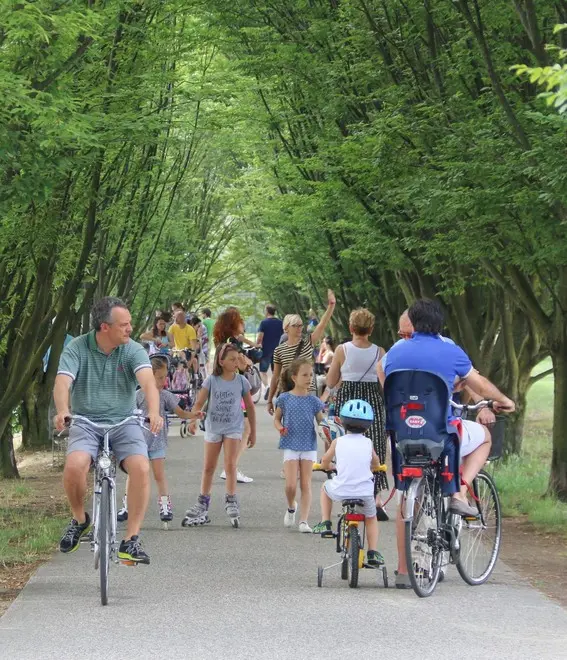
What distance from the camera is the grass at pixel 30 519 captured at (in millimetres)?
9984

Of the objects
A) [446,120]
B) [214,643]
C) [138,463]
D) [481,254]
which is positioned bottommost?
[214,643]

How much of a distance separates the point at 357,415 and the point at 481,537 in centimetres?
118

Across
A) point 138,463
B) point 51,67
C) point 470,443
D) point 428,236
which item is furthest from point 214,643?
point 428,236

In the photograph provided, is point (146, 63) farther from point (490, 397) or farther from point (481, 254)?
point (490, 397)

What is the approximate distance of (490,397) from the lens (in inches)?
332

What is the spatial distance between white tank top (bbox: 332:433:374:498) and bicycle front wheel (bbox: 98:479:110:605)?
1454 millimetres

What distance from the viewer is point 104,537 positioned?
7.82 m

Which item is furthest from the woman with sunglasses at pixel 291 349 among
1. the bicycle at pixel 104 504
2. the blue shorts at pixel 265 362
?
the blue shorts at pixel 265 362

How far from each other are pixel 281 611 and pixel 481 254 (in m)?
5.92

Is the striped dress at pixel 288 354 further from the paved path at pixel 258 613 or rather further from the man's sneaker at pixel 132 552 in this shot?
the man's sneaker at pixel 132 552

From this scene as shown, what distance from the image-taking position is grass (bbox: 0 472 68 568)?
9.98 meters

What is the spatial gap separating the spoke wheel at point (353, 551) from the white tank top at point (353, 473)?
0.80ft

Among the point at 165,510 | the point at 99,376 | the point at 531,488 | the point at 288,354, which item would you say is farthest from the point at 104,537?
the point at 531,488

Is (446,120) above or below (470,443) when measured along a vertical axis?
above
